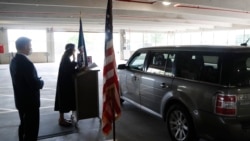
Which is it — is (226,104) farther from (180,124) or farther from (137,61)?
(137,61)

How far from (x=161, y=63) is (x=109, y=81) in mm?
1152

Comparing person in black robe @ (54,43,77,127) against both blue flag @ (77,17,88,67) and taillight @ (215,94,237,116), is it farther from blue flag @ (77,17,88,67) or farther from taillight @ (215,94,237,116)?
taillight @ (215,94,237,116)

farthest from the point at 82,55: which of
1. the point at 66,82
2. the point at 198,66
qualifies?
the point at 198,66

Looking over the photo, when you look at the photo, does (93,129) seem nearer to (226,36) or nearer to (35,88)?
(35,88)

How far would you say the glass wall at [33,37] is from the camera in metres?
19.7

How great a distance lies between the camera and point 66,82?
4129 mm

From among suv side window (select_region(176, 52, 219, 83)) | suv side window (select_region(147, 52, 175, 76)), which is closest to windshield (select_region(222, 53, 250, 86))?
suv side window (select_region(176, 52, 219, 83))

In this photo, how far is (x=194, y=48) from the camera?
3330 millimetres

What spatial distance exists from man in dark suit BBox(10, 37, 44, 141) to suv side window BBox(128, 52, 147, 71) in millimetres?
2108

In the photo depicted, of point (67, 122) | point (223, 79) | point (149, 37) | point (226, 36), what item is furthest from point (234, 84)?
point (149, 37)

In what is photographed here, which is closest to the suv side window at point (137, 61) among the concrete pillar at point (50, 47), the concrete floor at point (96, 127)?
the concrete floor at point (96, 127)

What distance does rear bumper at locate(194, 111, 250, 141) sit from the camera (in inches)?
103

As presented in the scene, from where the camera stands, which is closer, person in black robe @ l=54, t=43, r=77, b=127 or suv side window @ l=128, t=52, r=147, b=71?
person in black robe @ l=54, t=43, r=77, b=127

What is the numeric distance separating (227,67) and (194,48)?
0.69 metres
